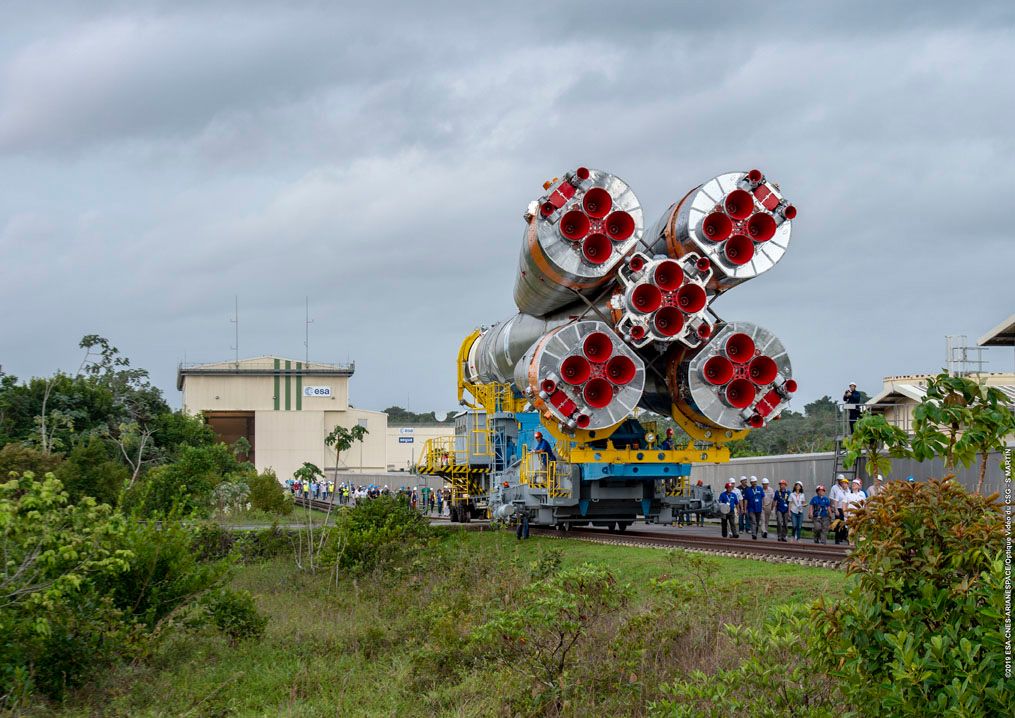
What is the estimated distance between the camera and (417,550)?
66.4 ft

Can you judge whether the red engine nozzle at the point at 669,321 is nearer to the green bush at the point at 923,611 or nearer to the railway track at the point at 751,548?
the railway track at the point at 751,548

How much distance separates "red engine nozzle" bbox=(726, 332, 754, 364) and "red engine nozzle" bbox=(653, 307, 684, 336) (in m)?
1.04

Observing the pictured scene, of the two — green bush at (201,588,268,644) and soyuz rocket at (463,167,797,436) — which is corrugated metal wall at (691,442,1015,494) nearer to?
soyuz rocket at (463,167,797,436)

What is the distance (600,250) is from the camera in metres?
18.4

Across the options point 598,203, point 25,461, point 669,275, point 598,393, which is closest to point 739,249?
point 669,275

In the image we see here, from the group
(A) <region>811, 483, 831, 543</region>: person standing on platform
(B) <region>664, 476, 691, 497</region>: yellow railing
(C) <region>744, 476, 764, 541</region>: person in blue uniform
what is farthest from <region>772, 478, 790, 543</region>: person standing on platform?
(B) <region>664, 476, 691, 497</region>: yellow railing

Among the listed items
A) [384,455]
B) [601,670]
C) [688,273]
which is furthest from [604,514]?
[384,455]

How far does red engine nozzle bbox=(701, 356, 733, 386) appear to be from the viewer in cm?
1873

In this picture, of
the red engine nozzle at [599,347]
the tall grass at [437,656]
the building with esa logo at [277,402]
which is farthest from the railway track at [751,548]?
the building with esa logo at [277,402]

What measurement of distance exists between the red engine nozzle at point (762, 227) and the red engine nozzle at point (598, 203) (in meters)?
2.64

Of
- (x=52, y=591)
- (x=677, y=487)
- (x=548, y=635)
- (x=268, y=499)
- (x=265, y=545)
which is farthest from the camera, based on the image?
(x=268, y=499)

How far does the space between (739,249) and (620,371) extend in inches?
123

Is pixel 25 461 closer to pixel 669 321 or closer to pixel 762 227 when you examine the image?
pixel 669 321

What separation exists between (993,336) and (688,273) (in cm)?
1635
